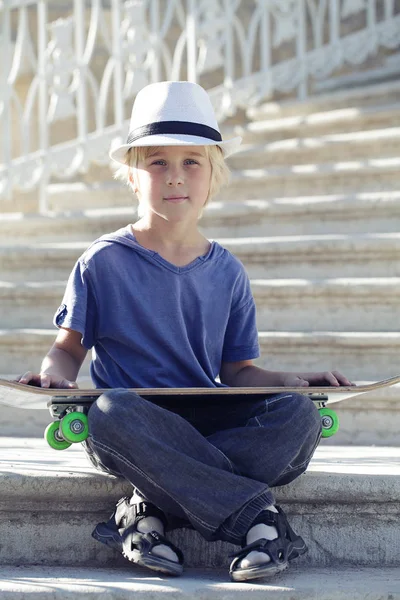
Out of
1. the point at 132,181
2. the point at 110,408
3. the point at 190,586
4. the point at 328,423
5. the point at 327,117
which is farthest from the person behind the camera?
the point at 327,117

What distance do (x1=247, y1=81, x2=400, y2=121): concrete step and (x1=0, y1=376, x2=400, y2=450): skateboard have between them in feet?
9.27

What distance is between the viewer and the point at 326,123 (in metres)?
4.64

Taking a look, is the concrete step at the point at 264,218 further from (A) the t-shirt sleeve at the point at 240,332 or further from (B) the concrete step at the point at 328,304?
(A) the t-shirt sleeve at the point at 240,332

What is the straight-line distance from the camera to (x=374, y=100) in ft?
16.0

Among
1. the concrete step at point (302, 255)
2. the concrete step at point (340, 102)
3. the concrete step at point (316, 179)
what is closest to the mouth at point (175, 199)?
the concrete step at point (302, 255)

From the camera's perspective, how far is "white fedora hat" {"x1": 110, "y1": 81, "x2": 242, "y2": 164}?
240cm

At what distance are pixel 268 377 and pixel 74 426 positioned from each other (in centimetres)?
51

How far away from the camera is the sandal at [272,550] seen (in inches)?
78.4

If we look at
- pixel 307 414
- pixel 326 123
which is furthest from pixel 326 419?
pixel 326 123

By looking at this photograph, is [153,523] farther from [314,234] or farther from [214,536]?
[314,234]

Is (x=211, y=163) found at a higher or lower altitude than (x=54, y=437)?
higher

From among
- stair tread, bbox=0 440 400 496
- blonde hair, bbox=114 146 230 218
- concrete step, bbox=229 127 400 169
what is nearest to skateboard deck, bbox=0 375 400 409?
stair tread, bbox=0 440 400 496

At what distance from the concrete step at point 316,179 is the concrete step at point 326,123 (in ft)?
0.95

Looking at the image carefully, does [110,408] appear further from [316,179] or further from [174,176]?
[316,179]
